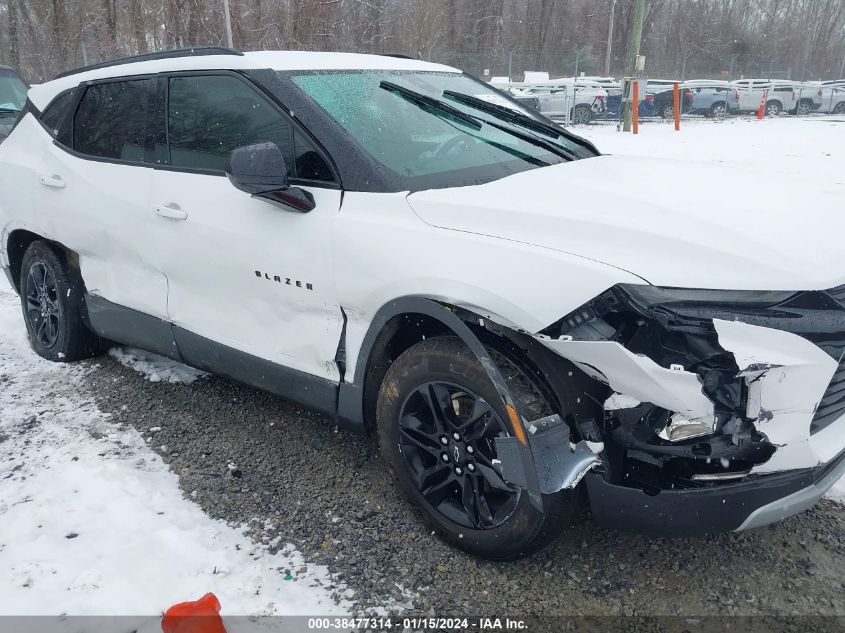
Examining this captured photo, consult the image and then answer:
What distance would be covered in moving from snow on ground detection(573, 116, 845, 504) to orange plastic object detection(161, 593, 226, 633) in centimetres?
799

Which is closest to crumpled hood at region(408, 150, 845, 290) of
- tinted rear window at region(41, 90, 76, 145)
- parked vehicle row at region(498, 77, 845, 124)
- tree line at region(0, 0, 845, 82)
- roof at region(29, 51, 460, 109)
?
roof at region(29, 51, 460, 109)

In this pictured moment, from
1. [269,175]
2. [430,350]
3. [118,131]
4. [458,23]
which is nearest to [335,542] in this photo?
[430,350]

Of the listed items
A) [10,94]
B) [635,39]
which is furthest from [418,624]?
[635,39]

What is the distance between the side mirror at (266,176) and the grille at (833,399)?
1.86 metres

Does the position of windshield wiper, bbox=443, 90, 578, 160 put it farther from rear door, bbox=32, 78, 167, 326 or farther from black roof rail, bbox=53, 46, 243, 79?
rear door, bbox=32, 78, 167, 326

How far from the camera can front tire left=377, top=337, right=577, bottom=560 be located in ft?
7.43

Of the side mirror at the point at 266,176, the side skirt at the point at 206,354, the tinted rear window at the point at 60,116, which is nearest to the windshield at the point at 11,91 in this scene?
the tinted rear window at the point at 60,116

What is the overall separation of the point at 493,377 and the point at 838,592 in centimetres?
146

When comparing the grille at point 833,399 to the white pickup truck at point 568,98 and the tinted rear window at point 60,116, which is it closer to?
the tinted rear window at point 60,116

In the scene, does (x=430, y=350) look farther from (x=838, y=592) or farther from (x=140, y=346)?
(x=140, y=346)

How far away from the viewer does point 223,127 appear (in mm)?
3125

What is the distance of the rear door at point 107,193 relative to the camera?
3.46 meters

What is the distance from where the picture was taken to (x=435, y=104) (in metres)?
3.21

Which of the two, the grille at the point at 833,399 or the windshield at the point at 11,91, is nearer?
the grille at the point at 833,399
